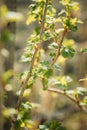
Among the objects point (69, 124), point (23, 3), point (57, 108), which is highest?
point (23, 3)

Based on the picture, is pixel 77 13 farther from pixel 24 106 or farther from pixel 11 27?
pixel 24 106

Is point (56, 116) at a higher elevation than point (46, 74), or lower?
higher

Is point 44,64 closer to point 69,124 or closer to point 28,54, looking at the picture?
point 28,54

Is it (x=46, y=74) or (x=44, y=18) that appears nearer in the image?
(x=44, y=18)

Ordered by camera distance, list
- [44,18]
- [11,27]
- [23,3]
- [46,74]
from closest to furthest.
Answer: [44,18]
[46,74]
[11,27]
[23,3]

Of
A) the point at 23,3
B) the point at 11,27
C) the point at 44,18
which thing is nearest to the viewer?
the point at 44,18

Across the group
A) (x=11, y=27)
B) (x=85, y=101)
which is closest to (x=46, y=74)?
(x=85, y=101)

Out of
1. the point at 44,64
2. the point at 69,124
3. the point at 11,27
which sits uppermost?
the point at 69,124

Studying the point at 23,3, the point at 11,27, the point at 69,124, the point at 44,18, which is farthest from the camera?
the point at 23,3

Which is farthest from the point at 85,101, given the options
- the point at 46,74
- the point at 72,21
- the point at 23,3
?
the point at 23,3
